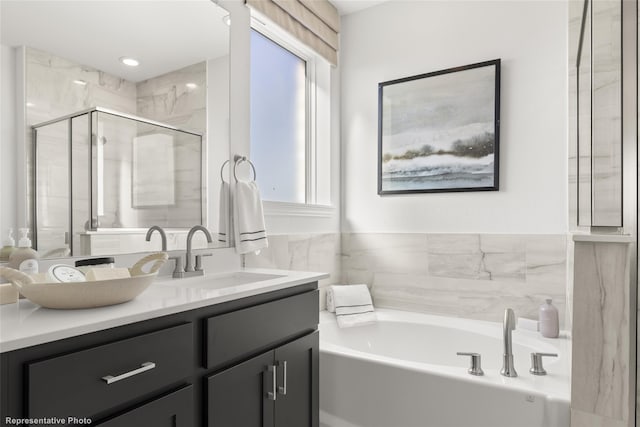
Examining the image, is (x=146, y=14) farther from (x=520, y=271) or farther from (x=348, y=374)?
(x=520, y=271)

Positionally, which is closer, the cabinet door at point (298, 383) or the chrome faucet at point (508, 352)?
the cabinet door at point (298, 383)

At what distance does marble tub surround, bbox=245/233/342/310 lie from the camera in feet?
7.45

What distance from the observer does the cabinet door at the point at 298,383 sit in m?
1.43

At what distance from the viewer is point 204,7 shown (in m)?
1.84

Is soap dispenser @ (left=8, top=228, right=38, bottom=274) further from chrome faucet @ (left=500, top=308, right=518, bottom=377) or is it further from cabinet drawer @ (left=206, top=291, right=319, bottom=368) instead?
chrome faucet @ (left=500, top=308, right=518, bottom=377)

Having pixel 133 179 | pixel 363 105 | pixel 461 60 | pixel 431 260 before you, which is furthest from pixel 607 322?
pixel 363 105

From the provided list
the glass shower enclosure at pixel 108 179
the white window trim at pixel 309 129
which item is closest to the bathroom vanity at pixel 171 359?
the glass shower enclosure at pixel 108 179

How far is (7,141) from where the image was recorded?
1163 millimetres

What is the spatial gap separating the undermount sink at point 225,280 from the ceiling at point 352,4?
7.13ft

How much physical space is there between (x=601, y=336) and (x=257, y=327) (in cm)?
107

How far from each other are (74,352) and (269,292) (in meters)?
0.68

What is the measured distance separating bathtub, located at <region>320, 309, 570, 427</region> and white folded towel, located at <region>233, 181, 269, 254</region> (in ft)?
2.22

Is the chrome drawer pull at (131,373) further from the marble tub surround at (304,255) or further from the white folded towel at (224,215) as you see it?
the marble tub surround at (304,255)

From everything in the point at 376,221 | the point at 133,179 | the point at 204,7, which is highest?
the point at 204,7
